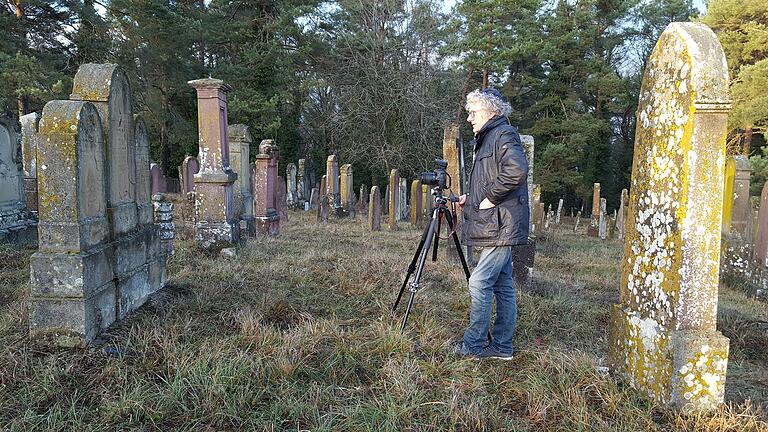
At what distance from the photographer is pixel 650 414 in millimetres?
2498

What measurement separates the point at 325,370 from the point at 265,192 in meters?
6.62

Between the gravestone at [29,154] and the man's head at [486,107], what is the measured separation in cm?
743

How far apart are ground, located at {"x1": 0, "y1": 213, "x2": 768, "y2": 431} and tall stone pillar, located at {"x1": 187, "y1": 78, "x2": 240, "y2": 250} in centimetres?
201

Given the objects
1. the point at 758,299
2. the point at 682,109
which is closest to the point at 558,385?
the point at 682,109

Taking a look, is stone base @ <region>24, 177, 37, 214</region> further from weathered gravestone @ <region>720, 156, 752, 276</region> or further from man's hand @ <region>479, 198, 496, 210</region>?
weathered gravestone @ <region>720, 156, 752, 276</region>

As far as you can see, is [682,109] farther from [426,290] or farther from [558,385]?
[426,290]

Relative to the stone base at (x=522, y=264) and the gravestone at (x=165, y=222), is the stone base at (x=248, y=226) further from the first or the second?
the stone base at (x=522, y=264)

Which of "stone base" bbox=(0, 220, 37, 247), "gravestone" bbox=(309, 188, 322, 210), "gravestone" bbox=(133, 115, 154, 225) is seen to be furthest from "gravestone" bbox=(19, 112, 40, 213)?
"gravestone" bbox=(309, 188, 322, 210)

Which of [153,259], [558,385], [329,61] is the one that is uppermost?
[329,61]

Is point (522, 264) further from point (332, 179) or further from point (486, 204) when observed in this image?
point (332, 179)

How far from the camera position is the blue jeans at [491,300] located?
3.26m

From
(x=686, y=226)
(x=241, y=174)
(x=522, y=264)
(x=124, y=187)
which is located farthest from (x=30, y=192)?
(x=686, y=226)

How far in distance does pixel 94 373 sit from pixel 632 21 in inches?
1113

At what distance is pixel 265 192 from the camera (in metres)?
9.16
